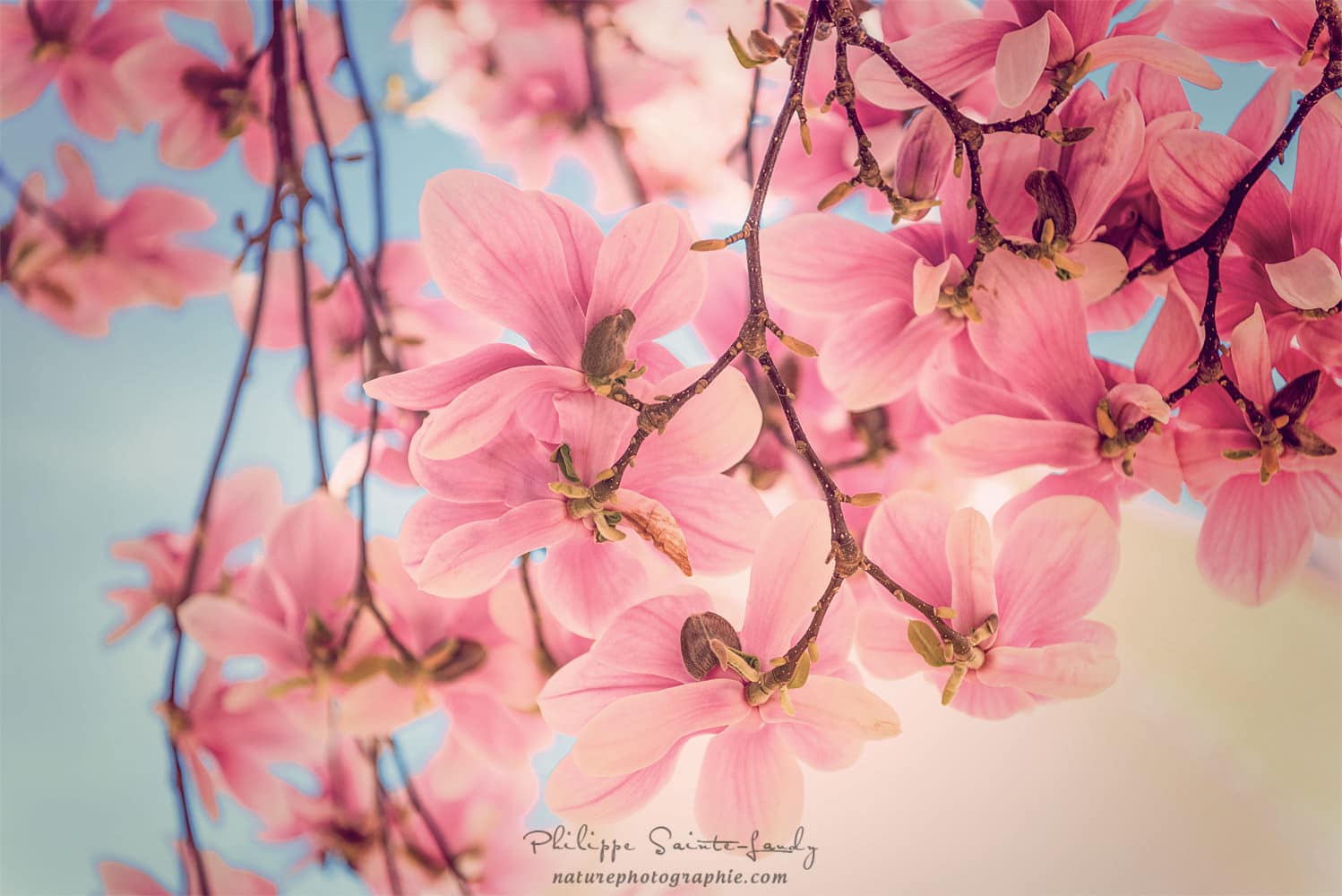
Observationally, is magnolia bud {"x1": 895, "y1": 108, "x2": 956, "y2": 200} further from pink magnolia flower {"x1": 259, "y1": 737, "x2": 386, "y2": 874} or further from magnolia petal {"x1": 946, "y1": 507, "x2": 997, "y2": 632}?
pink magnolia flower {"x1": 259, "y1": 737, "x2": 386, "y2": 874}

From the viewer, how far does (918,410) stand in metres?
0.56

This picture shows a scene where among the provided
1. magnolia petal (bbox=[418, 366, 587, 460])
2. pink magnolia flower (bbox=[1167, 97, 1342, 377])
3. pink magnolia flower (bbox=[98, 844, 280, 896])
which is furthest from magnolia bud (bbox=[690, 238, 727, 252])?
pink magnolia flower (bbox=[98, 844, 280, 896])

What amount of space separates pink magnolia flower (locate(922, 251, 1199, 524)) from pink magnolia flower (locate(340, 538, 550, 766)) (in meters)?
0.32

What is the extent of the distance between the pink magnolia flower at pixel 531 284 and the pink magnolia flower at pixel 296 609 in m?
0.12

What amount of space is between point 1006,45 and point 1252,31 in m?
0.22

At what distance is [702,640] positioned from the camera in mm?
490

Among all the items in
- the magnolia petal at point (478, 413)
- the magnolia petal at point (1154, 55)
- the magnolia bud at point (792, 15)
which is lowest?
the magnolia petal at point (478, 413)

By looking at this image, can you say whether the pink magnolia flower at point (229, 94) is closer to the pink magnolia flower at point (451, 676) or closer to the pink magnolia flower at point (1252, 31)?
the pink magnolia flower at point (451, 676)

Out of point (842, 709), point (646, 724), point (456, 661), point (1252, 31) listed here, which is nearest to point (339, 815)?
point (456, 661)

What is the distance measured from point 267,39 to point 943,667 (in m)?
0.61

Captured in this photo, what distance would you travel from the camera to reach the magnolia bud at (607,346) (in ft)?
1.49

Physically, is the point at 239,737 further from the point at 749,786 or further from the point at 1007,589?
the point at 1007,589

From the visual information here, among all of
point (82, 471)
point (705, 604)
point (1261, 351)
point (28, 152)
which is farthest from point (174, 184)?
point (1261, 351)

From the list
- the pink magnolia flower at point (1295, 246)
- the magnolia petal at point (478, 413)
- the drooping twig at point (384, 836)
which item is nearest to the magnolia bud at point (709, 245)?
the magnolia petal at point (478, 413)
